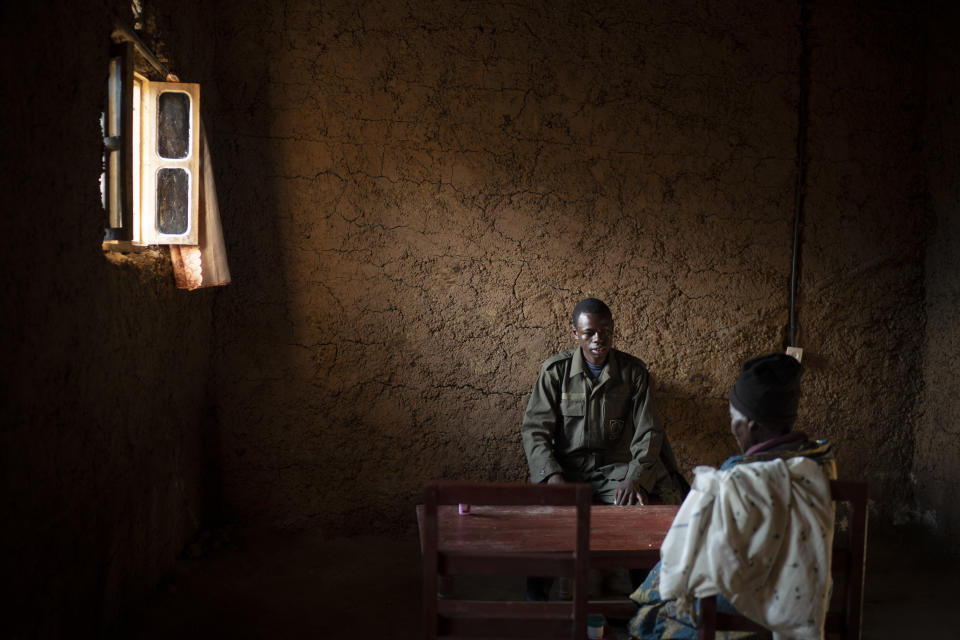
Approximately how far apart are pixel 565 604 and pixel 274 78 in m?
3.06

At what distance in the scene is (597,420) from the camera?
3270 mm

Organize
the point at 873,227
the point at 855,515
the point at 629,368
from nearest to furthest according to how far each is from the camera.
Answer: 1. the point at 855,515
2. the point at 629,368
3. the point at 873,227

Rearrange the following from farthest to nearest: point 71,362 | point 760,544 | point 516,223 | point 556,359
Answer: point 516,223 < point 556,359 < point 71,362 < point 760,544

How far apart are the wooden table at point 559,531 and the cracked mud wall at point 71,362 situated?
115cm

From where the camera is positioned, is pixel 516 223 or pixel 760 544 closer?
pixel 760 544

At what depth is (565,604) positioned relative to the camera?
1.76 meters

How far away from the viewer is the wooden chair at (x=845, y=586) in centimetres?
169

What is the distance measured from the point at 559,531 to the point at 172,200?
207cm

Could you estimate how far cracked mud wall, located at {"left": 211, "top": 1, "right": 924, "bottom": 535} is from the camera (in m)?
3.73

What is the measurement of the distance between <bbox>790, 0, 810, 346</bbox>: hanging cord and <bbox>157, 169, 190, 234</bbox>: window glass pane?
3.19 m

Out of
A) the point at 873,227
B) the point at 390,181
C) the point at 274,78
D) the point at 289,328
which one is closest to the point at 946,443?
the point at 873,227

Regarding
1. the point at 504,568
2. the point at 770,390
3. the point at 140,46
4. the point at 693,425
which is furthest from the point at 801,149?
the point at 140,46

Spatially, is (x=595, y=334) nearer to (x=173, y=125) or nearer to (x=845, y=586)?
(x=845, y=586)

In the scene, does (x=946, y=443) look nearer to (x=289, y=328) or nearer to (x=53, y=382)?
(x=289, y=328)
